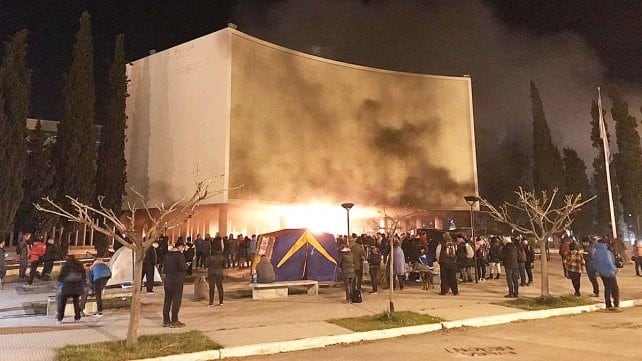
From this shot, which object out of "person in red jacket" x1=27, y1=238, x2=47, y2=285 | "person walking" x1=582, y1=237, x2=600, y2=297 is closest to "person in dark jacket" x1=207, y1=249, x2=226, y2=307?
"person in red jacket" x1=27, y1=238, x2=47, y2=285

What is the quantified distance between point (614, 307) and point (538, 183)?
2847 centimetres

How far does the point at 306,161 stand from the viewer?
2777cm

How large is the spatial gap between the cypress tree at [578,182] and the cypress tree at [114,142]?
119ft

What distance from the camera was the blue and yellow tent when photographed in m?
15.3

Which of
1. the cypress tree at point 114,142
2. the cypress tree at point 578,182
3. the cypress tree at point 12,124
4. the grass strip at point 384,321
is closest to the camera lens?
the grass strip at point 384,321

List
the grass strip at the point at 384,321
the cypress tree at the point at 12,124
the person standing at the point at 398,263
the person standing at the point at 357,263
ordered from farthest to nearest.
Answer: the cypress tree at the point at 12,124 → the person standing at the point at 398,263 → the person standing at the point at 357,263 → the grass strip at the point at 384,321

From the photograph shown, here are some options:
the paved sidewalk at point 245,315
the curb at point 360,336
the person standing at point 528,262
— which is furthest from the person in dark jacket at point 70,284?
the person standing at point 528,262

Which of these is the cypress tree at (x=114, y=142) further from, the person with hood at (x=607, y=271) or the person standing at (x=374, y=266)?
the person with hood at (x=607, y=271)

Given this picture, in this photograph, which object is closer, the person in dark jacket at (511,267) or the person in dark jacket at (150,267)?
the person in dark jacket at (511,267)

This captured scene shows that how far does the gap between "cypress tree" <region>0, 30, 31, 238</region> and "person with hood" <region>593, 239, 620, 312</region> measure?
20.0 meters

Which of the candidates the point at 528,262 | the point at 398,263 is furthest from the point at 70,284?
the point at 528,262

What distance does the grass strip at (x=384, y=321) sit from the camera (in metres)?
9.30

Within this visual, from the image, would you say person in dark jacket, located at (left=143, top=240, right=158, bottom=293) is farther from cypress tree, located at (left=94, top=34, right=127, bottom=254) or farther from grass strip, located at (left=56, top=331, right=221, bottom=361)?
cypress tree, located at (left=94, top=34, right=127, bottom=254)

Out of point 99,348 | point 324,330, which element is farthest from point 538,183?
point 99,348
